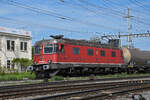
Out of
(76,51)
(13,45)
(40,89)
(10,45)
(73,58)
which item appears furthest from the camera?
(13,45)

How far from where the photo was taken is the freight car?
23.0 metres

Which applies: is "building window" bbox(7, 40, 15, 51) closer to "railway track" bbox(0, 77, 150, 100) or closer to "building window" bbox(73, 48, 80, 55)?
"building window" bbox(73, 48, 80, 55)

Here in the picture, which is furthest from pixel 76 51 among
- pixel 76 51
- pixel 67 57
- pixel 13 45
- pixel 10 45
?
pixel 13 45

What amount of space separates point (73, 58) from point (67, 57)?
Answer: 2.65ft

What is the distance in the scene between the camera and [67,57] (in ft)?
77.9

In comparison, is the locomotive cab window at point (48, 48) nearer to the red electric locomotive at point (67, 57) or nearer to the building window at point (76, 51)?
the red electric locomotive at point (67, 57)

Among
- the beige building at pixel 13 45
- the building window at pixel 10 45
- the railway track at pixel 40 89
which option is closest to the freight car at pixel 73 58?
the railway track at pixel 40 89

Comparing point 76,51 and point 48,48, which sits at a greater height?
point 48,48

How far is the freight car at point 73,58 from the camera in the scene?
2300cm

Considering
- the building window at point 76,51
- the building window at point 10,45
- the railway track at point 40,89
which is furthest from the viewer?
the building window at point 10,45

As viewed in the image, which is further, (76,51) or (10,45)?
(10,45)

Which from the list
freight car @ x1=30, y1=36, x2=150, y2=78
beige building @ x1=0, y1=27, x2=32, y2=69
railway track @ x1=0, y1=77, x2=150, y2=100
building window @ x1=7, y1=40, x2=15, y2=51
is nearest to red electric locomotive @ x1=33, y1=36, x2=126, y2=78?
freight car @ x1=30, y1=36, x2=150, y2=78

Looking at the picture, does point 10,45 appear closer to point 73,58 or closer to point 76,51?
point 76,51

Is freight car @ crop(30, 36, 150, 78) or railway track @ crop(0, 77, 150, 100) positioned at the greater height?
freight car @ crop(30, 36, 150, 78)
